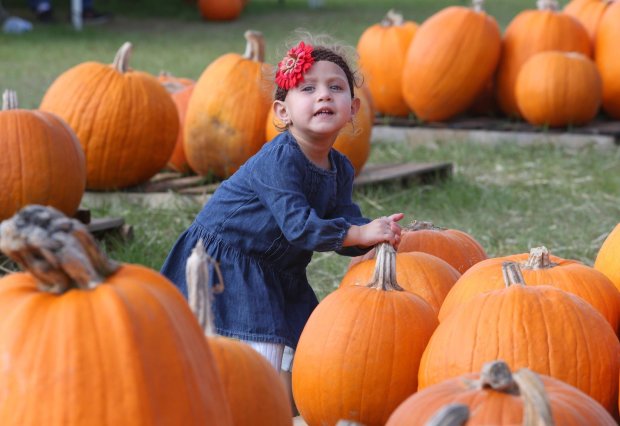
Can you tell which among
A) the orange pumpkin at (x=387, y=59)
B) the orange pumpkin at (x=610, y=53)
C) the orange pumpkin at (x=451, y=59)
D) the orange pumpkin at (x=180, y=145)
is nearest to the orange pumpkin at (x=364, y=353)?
the orange pumpkin at (x=180, y=145)

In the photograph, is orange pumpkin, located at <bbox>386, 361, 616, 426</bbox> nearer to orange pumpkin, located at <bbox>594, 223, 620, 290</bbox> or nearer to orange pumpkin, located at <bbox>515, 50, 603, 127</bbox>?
orange pumpkin, located at <bbox>594, 223, 620, 290</bbox>

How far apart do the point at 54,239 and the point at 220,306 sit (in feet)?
5.66

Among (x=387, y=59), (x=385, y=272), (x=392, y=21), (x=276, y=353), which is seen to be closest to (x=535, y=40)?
(x=387, y=59)

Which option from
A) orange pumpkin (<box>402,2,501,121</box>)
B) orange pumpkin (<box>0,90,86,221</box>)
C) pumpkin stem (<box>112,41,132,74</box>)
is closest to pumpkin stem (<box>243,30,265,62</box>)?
pumpkin stem (<box>112,41,132,74</box>)

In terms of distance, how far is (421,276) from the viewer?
2939 millimetres

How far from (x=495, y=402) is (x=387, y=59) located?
6.50 metres

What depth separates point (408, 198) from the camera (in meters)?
6.11

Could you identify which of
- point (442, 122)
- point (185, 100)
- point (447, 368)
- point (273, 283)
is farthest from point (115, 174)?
point (447, 368)

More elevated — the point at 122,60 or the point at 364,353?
the point at 364,353

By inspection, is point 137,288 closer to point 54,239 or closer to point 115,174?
point 54,239

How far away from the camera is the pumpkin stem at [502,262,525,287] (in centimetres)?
244

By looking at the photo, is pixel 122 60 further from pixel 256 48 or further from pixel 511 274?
pixel 511 274

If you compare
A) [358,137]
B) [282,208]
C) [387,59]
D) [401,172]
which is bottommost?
[401,172]

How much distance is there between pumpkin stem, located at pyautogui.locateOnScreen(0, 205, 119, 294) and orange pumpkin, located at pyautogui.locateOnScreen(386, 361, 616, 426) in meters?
0.56
